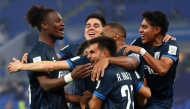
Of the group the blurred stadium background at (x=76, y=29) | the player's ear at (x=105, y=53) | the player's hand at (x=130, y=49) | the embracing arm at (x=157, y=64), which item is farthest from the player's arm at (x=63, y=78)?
the blurred stadium background at (x=76, y=29)

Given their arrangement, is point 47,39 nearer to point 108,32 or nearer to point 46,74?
point 46,74

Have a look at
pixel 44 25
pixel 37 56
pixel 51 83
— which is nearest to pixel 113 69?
pixel 51 83

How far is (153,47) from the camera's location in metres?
6.06

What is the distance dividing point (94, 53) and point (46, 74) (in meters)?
0.65

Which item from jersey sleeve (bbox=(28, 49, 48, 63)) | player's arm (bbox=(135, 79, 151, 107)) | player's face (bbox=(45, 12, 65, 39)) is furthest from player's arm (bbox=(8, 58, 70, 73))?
player's arm (bbox=(135, 79, 151, 107))

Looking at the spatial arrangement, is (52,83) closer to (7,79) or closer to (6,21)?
(7,79)

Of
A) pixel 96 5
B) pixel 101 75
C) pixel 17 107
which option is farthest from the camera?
pixel 96 5

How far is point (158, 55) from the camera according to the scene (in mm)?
5965

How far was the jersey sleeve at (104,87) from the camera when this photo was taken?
463 cm

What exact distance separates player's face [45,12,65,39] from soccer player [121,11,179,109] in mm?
1170

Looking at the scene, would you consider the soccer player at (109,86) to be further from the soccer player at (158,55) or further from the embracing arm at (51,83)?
the soccer player at (158,55)

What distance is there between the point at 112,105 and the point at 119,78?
30cm

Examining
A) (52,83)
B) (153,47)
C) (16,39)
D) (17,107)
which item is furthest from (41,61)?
(16,39)

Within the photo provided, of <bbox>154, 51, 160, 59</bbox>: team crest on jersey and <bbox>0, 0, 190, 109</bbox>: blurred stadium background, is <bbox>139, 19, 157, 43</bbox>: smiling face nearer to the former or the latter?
<bbox>154, 51, 160, 59</bbox>: team crest on jersey
